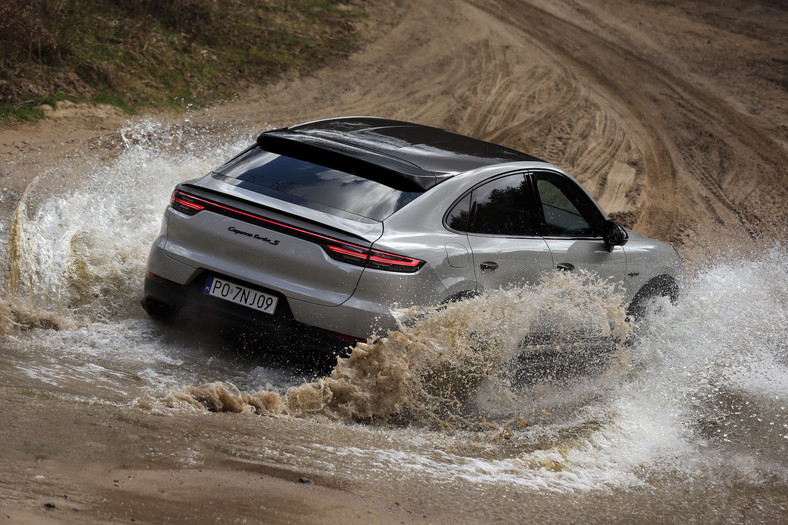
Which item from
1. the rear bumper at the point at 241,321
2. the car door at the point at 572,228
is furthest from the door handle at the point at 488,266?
the rear bumper at the point at 241,321

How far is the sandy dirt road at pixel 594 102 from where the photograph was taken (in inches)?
461

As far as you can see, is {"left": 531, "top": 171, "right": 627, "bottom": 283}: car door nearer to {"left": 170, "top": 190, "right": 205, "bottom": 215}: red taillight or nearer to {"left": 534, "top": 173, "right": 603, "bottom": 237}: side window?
{"left": 534, "top": 173, "right": 603, "bottom": 237}: side window

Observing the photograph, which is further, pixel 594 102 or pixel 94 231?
pixel 594 102

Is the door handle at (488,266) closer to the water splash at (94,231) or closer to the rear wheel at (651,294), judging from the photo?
the rear wheel at (651,294)

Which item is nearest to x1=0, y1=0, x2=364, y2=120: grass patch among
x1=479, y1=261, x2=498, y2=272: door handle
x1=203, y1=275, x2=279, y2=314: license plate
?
x1=203, y1=275, x2=279, y2=314: license plate

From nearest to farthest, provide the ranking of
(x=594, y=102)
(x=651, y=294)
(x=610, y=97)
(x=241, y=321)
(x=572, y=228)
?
(x=241, y=321) < (x=572, y=228) < (x=651, y=294) < (x=594, y=102) < (x=610, y=97)

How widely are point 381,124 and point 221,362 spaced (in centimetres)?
227

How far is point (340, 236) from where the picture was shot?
4902 mm

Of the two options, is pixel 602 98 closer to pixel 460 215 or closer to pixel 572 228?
pixel 572 228

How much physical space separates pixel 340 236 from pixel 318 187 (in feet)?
1.66

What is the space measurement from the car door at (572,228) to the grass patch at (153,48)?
7.38 metres

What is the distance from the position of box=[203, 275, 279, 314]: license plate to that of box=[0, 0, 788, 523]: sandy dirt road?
1.16 m

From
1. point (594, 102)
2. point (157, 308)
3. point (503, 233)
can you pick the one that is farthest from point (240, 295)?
point (594, 102)

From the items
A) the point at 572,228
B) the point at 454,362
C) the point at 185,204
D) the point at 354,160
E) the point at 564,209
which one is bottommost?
the point at 454,362
